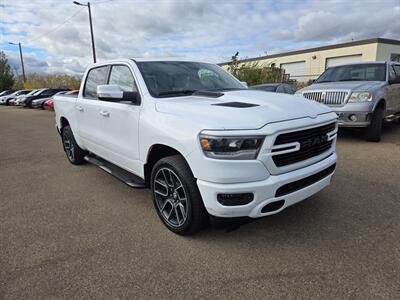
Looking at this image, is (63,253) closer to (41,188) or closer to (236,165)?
(236,165)

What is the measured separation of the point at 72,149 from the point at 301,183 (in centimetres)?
456

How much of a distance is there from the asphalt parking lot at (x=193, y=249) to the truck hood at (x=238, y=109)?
1.19 meters

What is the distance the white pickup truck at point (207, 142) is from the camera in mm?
2559

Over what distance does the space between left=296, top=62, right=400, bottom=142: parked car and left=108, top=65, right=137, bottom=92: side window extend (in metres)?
4.96

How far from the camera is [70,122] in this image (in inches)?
220

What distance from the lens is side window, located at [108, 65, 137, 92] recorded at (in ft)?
12.4

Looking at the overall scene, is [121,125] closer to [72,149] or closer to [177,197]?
[177,197]

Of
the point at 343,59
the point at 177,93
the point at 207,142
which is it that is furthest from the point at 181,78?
the point at 343,59

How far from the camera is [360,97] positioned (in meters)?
6.79

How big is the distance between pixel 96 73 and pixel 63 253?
2900mm

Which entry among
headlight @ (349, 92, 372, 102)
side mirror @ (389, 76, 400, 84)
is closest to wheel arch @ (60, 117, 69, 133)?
headlight @ (349, 92, 372, 102)

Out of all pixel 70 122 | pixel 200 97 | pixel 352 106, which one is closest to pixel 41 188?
pixel 70 122

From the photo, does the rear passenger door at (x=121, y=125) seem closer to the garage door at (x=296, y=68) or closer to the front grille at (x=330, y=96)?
the front grille at (x=330, y=96)

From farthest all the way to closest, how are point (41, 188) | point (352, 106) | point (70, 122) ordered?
point (352, 106) < point (70, 122) < point (41, 188)
